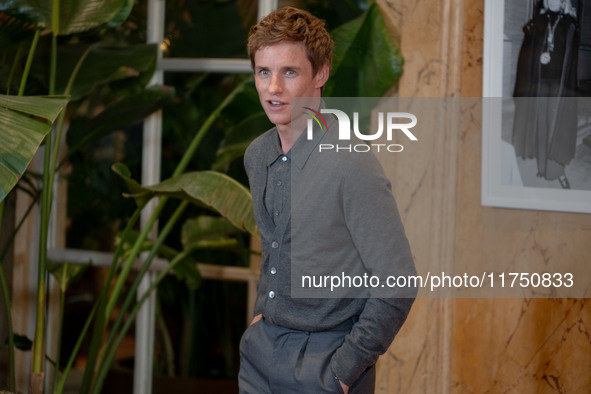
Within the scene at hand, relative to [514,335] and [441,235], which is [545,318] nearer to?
[514,335]

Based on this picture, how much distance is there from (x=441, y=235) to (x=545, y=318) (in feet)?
1.37

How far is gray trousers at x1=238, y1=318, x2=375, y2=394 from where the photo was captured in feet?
4.77

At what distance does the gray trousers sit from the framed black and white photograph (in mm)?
783

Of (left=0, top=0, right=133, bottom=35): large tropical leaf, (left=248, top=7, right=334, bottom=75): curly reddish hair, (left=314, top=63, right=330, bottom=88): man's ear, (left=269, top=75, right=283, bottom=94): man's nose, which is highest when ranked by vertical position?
(left=0, top=0, right=133, bottom=35): large tropical leaf

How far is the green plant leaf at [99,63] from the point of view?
2.49 m

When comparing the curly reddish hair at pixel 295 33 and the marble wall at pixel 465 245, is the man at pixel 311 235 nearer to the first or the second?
the curly reddish hair at pixel 295 33

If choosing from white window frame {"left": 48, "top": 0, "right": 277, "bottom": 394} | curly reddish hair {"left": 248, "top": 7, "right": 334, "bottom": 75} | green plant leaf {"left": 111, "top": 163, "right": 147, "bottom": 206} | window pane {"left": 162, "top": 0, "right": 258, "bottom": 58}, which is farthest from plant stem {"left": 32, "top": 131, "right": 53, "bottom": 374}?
curly reddish hair {"left": 248, "top": 7, "right": 334, "bottom": 75}

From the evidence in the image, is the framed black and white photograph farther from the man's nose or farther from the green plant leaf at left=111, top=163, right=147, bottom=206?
the green plant leaf at left=111, top=163, right=147, bottom=206

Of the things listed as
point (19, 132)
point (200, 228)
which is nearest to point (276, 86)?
point (19, 132)

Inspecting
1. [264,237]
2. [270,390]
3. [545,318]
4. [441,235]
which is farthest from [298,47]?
[545,318]

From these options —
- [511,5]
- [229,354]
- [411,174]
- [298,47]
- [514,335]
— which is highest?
[511,5]

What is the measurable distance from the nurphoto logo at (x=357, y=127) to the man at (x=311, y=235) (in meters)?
0.02

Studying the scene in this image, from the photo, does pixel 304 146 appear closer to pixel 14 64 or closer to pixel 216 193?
pixel 216 193

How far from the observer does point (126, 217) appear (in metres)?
3.25
